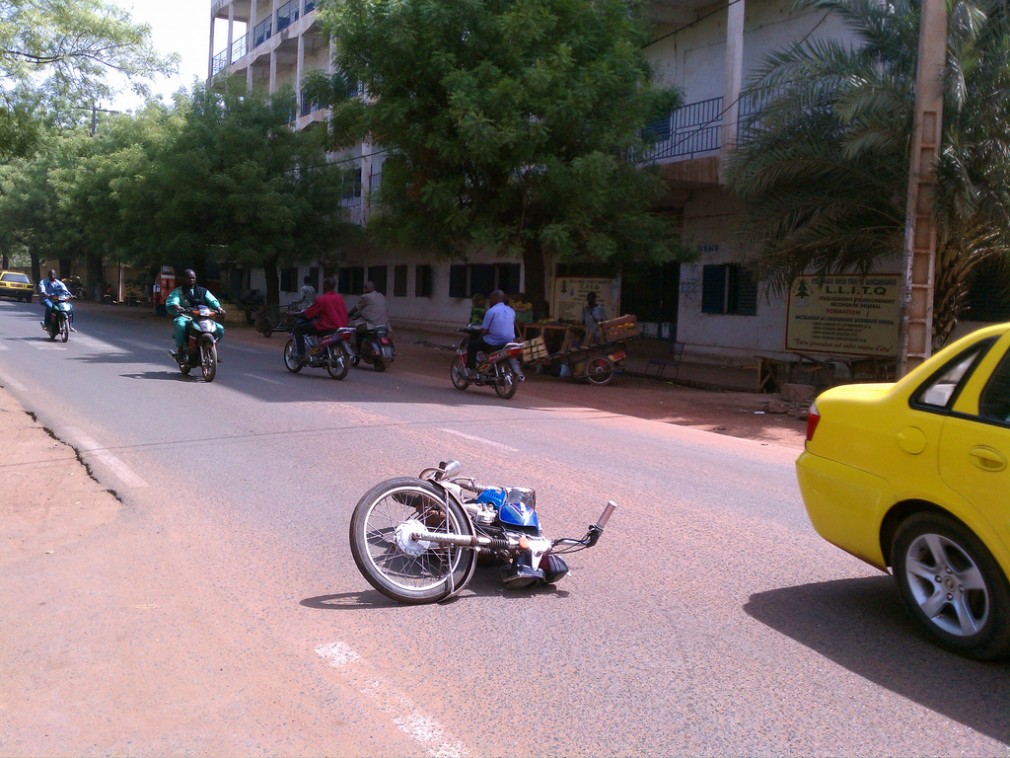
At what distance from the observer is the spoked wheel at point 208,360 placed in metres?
15.4

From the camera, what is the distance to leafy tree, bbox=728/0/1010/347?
1278 centimetres

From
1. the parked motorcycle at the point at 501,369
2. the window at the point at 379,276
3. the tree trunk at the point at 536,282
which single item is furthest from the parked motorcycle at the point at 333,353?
the window at the point at 379,276

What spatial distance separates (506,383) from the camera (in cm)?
1530

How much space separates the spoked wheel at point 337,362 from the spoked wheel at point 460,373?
1.94m

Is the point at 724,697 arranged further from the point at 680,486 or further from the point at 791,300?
the point at 791,300

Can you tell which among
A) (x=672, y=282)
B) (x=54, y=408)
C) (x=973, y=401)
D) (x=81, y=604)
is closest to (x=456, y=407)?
(x=54, y=408)

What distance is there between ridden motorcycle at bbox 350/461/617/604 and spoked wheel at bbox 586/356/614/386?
13.3 m

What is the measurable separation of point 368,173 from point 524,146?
21571mm

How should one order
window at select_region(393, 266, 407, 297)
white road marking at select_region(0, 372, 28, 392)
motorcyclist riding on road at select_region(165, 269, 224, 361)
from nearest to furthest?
1. white road marking at select_region(0, 372, 28, 392)
2. motorcyclist riding on road at select_region(165, 269, 224, 361)
3. window at select_region(393, 266, 407, 297)

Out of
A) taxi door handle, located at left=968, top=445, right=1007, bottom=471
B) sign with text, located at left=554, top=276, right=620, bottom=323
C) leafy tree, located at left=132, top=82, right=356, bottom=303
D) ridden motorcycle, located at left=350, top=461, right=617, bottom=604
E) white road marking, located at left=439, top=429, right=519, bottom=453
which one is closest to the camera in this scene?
taxi door handle, located at left=968, top=445, right=1007, bottom=471

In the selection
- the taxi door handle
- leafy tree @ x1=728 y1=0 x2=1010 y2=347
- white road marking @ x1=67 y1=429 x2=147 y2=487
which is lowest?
white road marking @ x1=67 y1=429 x2=147 y2=487

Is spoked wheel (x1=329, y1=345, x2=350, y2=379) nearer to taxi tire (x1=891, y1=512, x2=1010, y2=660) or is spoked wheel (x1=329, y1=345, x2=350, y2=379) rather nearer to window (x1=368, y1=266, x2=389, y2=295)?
taxi tire (x1=891, y1=512, x2=1010, y2=660)

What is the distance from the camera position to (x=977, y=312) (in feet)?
55.1

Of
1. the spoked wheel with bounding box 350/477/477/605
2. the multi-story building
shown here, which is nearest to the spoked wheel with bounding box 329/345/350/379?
the multi-story building
